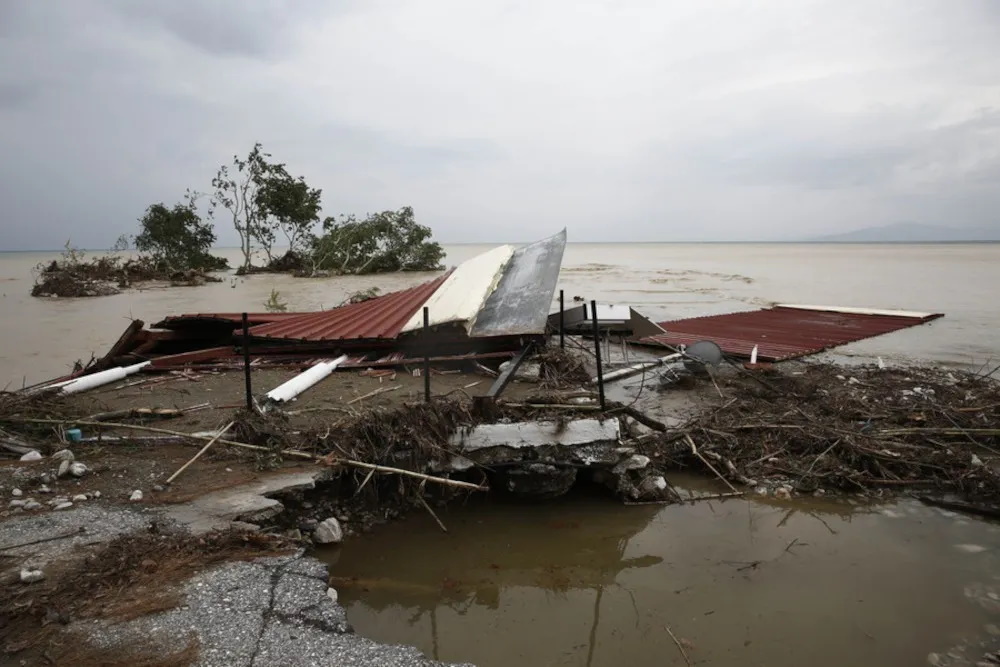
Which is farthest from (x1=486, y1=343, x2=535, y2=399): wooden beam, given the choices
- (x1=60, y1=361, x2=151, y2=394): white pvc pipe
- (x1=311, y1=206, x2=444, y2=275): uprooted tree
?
(x1=311, y1=206, x2=444, y2=275): uprooted tree

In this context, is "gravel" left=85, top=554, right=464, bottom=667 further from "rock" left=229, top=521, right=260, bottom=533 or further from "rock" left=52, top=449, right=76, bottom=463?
"rock" left=52, top=449, right=76, bottom=463

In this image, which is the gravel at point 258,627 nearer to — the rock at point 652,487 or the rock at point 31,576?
the rock at point 31,576

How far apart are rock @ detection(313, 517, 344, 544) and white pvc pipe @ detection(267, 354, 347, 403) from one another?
1.49 metres

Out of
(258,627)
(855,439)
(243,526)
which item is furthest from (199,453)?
(855,439)

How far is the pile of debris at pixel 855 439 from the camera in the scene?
488cm

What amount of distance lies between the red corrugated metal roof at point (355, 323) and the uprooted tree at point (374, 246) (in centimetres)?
1667

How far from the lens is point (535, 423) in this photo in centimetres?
446

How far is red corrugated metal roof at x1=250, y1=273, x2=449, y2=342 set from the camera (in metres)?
7.13

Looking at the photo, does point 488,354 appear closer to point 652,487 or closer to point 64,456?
point 652,487

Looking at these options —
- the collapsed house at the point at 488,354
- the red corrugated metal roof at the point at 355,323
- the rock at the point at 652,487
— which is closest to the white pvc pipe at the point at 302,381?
the collapsed house at the point at 488,354

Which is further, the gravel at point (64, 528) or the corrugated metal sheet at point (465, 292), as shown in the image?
the corrugated metal sheet at point (465, 292)

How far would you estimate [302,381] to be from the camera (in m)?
5.58

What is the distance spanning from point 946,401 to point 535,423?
5.01 metres

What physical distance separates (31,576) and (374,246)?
78.6ft
